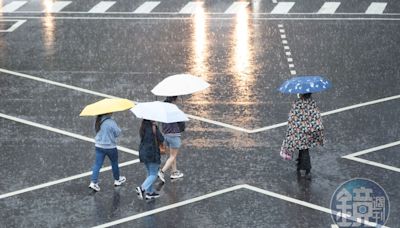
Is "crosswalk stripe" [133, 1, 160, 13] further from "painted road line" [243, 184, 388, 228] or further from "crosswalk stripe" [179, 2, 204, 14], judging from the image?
"painted road line" [243, 184, 388, 228]

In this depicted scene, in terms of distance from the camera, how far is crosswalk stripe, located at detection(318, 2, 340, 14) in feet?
107

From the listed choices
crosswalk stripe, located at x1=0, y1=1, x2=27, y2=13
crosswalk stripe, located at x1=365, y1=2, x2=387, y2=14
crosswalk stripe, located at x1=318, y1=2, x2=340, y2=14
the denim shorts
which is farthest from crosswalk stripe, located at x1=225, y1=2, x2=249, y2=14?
the denim shorts

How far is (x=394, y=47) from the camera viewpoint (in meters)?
28.2

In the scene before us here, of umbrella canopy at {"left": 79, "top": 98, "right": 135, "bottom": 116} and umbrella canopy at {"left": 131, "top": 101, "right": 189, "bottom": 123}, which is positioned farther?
umbrella canopy at {"left": 79, "top": 98, "right": 135, "bottom": 116}

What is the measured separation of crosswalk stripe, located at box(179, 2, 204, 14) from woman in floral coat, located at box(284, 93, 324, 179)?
577 inches

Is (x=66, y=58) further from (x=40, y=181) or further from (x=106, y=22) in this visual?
(x=40, y=181)

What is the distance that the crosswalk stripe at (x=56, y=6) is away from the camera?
108 ft

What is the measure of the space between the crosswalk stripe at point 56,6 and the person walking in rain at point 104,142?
15.5 m

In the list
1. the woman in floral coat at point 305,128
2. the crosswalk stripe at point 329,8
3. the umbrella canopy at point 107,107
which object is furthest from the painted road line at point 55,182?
the crosswalk stripe at point 329,8

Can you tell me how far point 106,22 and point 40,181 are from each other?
13301 millimetres

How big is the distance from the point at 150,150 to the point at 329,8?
55.0 ft

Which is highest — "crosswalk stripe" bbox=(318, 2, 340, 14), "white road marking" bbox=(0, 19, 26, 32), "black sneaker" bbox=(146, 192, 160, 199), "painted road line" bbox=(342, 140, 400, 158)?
"black sneaker" bbox=(146, 192, 160, 199)

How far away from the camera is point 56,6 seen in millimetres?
33594

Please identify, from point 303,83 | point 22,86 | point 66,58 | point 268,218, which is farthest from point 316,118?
point 66,58
